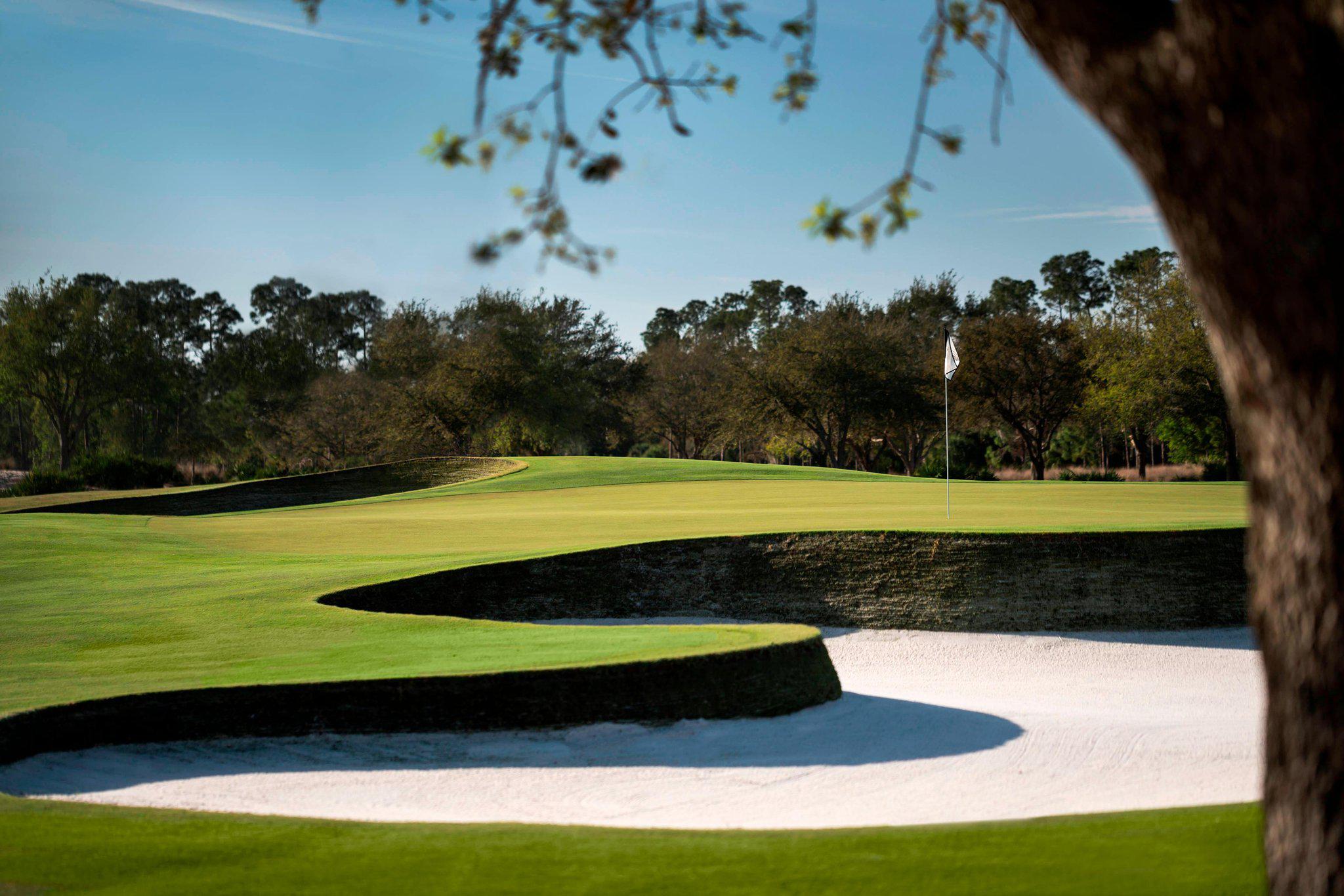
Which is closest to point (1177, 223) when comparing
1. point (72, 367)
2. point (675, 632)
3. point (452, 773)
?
point (452, 773)

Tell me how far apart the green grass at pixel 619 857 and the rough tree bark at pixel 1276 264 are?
1.33m

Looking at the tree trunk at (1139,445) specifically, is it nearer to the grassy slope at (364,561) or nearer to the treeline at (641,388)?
the treeline at (641,388)

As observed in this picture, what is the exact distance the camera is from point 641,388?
55500mm

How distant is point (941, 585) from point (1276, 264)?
10.0 metres

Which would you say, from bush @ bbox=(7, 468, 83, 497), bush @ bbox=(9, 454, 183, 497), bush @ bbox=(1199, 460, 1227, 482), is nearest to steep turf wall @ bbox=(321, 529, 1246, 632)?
bush @ bbox=(7, 468, 83, 497)

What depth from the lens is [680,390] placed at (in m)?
60.1

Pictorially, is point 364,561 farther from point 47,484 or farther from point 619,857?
point 47,484

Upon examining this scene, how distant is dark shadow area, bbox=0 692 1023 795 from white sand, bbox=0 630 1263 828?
13mm

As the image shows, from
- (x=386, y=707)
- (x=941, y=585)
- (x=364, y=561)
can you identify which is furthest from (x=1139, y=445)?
(x=386, y=707)

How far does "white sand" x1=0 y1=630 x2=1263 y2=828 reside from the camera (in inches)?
205

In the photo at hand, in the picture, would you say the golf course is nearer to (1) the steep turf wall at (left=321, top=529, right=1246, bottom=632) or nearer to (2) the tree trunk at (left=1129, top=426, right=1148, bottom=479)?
(1) the steep turf wall at (left=321, top=529, right=1246, bottom=632)

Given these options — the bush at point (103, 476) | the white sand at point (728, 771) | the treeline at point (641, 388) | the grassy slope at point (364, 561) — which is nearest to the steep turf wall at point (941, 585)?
the grassy slope at point (364, 561)

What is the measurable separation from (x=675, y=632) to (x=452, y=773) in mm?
2741

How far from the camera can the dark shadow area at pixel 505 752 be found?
5660 millimetres
